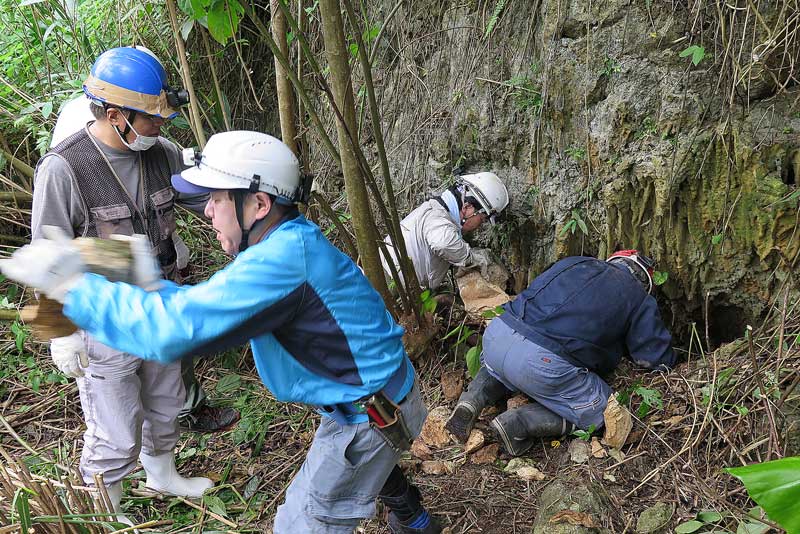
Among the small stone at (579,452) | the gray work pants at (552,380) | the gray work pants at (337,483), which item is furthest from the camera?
the gray work pants at (552,380)

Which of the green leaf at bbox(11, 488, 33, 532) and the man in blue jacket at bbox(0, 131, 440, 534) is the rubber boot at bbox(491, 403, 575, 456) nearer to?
the man in blue jacket at bbox(0, 131, 440, 534)

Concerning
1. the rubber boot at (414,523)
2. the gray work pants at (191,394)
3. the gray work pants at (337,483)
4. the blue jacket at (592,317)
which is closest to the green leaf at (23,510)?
the gray work pants at (337,483)

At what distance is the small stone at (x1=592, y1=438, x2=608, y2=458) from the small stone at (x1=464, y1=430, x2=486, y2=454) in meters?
0.62

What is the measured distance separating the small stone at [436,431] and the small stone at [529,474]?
0.48m

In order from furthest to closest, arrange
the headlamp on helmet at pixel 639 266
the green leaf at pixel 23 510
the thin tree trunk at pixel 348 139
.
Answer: the headlamp on helmet at pixel 639 266, the thin tree trunk at pixel 348 139, the green leaf at pixel 23 510

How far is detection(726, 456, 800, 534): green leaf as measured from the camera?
1.55 metres

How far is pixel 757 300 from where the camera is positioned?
3.76 metres

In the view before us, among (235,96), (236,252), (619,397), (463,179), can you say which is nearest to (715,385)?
(619,397)

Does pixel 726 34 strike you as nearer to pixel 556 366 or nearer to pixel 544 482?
pixel 556 366

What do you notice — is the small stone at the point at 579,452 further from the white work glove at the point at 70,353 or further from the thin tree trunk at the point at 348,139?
the white work glove at the point at 70,353

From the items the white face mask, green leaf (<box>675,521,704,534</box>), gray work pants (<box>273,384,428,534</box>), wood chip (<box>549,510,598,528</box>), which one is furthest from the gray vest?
green leaf (<box>675,521,704,534</box>)

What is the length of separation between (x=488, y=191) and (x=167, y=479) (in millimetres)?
2733

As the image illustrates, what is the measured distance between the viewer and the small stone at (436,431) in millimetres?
3762

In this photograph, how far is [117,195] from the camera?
3.01 m
